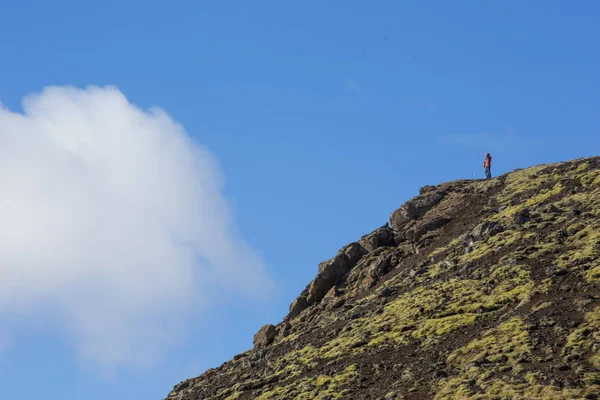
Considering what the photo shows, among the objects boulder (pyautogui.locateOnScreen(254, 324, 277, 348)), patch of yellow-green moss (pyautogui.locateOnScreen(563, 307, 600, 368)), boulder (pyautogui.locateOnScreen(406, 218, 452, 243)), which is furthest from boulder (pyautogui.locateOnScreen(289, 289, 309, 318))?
patch of yellow-green moss (pyautogui.locateOnScreen(563, 307, 600, 368))

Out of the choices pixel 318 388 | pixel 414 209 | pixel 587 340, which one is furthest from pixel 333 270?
pixel 587 340

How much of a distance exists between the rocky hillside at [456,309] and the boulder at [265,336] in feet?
0.53

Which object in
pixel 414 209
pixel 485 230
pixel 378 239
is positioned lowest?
pixel 485 230

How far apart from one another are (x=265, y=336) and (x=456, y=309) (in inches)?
993

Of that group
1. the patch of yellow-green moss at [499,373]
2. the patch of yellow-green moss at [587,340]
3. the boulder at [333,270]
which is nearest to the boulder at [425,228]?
the boulder at [333,270]

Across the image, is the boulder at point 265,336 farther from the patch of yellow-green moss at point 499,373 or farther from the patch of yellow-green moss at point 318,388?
the patch of yellow-green moss at point 499,373

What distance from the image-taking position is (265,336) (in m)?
83.7

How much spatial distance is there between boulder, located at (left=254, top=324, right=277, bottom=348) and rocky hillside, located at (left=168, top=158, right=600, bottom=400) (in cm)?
16

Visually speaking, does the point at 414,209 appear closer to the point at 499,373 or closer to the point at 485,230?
the point at 485,230

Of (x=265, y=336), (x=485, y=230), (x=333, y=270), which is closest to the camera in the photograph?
(x=485, y=230)

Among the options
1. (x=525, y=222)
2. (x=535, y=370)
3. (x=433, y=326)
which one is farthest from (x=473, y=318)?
(x=525, y=222)

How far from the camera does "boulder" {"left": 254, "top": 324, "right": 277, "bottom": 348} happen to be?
8306 centimetres

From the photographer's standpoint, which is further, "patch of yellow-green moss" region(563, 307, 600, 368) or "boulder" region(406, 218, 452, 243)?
"boulder" region(406, 218, 452, 243)

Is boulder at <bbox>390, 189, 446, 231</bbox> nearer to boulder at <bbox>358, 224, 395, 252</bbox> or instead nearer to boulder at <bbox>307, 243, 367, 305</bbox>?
boulder at <bbox>358, 224, 395, 252</bbox>
